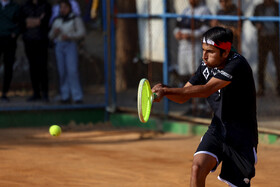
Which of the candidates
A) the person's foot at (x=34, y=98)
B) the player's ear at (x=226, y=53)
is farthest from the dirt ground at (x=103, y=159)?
the player's ear at (x=226, y=53)

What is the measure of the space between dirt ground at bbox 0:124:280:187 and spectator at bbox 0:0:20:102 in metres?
1.05

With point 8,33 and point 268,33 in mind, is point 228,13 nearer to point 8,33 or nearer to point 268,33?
point 268,33

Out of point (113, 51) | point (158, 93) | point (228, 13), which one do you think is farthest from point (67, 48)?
point (158, 93)

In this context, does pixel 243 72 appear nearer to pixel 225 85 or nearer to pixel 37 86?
pixel 225 85

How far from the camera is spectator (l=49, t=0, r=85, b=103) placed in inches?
443

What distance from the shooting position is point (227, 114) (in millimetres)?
5211

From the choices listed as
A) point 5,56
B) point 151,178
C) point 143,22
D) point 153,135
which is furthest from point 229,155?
point 5,56

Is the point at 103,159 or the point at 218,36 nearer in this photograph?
the point at 218,36

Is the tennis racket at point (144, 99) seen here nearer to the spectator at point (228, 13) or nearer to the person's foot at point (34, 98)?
the spectator at point (228, 13)

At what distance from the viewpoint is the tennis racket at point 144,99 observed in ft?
16.1

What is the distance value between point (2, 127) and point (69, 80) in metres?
1.46

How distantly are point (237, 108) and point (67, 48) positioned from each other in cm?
666

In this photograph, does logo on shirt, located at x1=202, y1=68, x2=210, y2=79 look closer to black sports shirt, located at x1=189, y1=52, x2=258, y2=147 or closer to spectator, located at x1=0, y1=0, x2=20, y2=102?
black sports shirt, located at x1=189, y1=52, x2=258, y2=147

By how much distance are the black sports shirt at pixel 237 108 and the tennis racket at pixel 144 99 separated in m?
0.56
